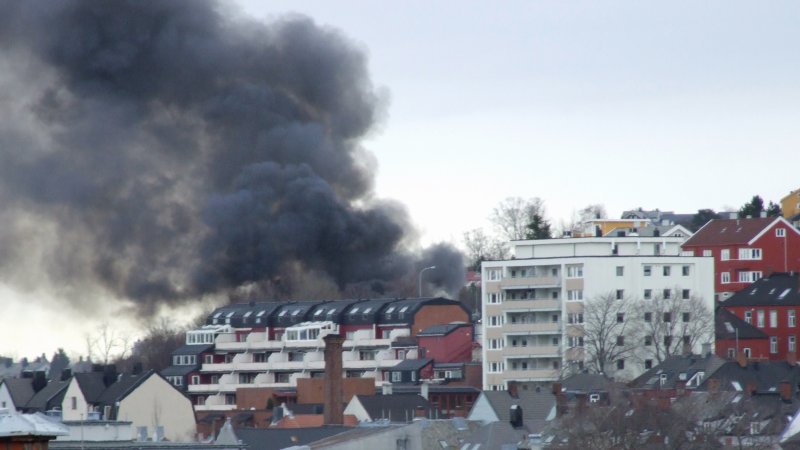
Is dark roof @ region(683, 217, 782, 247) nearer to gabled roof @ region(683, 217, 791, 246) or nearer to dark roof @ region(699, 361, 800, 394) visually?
gabled roof @ region(683, 217, 791, 246)

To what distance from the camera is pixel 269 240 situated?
11538cm

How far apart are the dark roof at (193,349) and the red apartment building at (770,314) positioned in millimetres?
29110

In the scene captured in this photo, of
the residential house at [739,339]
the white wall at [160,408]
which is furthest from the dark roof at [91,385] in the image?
the residential house at [739,339]

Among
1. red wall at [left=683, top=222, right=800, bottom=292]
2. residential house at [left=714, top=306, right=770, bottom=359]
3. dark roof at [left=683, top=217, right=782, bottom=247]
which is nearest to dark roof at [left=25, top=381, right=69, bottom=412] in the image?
residential house at [left=714, top=306, right=770, bottom=359]

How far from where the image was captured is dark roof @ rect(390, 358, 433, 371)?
9100 cm

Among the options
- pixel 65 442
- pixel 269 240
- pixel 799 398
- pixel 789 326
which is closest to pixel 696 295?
pixel 789 326

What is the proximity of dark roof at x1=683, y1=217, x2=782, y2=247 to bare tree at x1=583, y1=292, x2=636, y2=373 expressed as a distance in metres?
14.3

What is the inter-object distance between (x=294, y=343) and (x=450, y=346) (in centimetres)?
1020

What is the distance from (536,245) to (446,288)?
27.3m

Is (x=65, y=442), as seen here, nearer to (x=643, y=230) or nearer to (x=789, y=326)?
(x=789, y=326)

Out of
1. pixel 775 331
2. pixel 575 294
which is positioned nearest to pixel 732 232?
pixel 775 331

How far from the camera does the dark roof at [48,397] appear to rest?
291 ft

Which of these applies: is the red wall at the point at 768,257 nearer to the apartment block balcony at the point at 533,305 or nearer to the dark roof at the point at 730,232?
the dark roof at the point at 730,232

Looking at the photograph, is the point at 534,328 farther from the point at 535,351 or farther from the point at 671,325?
the point at 671,325
